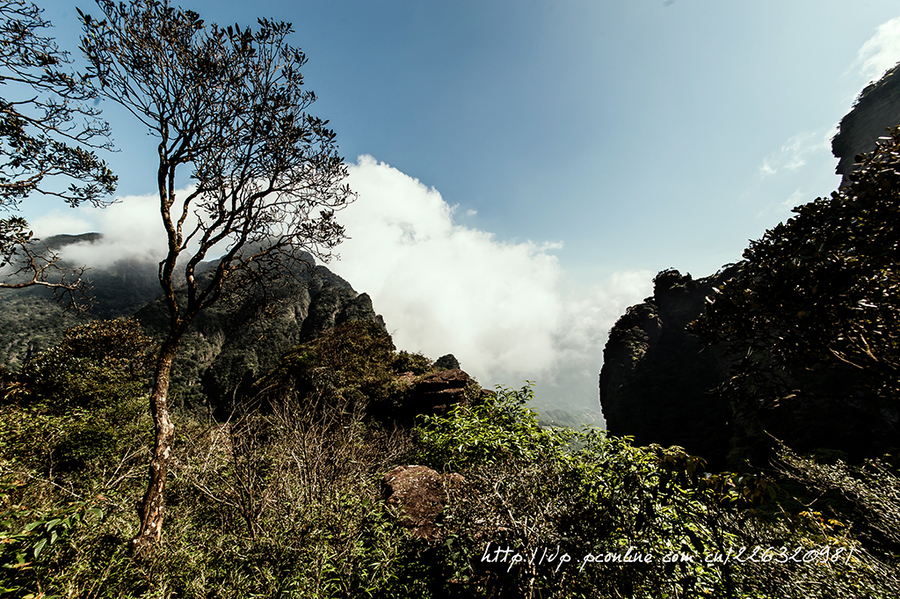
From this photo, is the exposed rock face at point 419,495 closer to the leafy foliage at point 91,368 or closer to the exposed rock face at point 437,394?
the exposed rock face at point 437,394

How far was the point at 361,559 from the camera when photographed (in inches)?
139

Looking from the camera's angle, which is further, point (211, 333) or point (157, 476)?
point (211, 333)

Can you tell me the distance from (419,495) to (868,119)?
2542 inches

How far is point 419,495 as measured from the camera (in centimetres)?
546

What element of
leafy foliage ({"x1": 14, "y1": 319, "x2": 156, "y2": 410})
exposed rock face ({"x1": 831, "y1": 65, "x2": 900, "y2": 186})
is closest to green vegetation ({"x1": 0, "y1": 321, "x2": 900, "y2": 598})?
leafy foliage ({"x1": 14, "y1": 319, "x2": 156, "y2": 410})

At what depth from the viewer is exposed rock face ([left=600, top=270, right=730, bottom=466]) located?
37344 mm

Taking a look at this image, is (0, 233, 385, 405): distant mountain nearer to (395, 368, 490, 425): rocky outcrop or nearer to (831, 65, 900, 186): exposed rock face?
(395, 368, 490, 425): rocky outcrop

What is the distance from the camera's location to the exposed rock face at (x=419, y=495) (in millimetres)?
4652

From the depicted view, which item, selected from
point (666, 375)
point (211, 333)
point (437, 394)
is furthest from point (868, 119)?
point (211, 333)

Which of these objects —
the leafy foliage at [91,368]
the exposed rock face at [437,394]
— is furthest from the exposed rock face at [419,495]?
the leafy foliage at [91,368]

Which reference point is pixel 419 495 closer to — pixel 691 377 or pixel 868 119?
pixel 691 377

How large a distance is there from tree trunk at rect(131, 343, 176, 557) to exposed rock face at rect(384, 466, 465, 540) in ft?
11.5

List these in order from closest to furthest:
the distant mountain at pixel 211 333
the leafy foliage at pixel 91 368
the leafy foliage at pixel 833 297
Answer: the leafy foliage at pixel 833 297
the leafy foliage at pixel 91 368
the distant mountain at pixel 211 333

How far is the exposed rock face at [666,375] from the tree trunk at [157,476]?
43962mm
